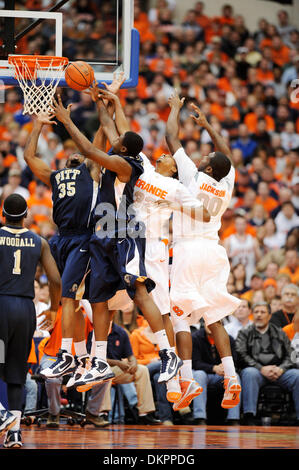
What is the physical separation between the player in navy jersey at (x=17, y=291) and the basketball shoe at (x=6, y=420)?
0.21ft

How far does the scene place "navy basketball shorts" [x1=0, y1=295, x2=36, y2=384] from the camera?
741 cm

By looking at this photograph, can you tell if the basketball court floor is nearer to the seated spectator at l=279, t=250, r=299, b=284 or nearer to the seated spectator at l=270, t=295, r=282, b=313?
the seated spectator at l=270, t=295, r=282, b=313

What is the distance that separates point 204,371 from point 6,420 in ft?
14.3

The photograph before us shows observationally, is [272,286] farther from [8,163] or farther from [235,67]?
[235,67]

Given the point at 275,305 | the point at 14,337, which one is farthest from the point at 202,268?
the point at 275,305

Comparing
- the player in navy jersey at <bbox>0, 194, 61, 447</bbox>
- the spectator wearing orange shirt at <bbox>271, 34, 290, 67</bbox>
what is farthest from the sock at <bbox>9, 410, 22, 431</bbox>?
the spectator wearing orange shirt at <bbox>271, 34, 290, 67</bbox>

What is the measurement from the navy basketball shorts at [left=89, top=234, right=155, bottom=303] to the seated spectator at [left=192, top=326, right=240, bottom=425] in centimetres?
305

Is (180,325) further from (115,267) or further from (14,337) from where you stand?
(14,337)

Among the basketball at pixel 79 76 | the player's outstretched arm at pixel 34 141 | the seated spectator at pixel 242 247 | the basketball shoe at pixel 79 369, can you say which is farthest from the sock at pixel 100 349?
the seated spectator at pixel 242 247

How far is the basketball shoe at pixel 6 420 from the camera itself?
7.06m

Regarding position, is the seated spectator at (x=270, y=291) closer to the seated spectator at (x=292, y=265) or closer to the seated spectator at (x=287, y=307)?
the seated spectator at (x=287, y=307)

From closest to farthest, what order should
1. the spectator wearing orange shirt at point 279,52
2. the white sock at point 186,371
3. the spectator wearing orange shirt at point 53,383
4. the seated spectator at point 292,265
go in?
the white sock at point 186,371
the spectator wearing orange shirt at point 53,383
the seated spectator at point 292,265
the spectator wearing orange shirt at point 279,52

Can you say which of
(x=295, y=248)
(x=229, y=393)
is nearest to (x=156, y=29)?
(x=295, y=248)
